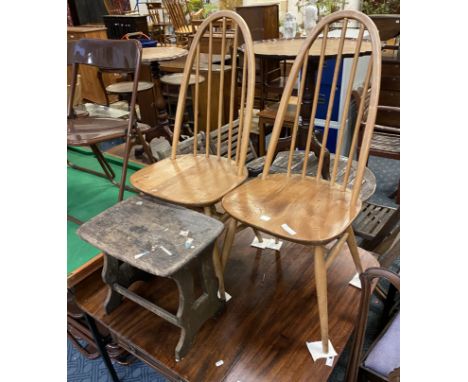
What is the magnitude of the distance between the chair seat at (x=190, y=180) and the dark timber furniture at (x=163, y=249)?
0.04 m

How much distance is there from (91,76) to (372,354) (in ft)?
14.6

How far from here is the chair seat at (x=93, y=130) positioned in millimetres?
1499

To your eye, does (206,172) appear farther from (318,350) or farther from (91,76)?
(91,76)

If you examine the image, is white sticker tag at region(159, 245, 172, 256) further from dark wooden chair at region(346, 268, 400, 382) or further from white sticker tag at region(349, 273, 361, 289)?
white sticker tag at region(349, 273, 361, 289)

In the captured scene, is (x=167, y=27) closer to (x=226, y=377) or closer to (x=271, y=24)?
(x=271, y=24)

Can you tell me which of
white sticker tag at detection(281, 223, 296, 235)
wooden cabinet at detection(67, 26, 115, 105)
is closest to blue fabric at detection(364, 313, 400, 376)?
white sticker tag at detection(281, 223, 296, 235)

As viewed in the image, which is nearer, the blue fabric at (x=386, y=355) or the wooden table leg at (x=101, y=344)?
the blue fabric at (x=386, y=355)

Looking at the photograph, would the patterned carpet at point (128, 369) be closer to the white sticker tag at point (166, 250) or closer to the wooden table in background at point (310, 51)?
the white sticker tag at point (166, 250)

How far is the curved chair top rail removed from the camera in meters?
1.59

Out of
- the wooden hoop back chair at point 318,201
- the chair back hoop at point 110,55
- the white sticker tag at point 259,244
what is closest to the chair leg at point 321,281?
the wooden hoop back chair at point 318,201

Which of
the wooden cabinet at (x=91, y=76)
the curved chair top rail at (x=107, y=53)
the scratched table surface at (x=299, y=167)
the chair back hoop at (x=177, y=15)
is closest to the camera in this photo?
the curved chair top rail at (x=107, y=53)

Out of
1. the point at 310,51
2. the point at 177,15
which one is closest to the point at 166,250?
the point at 310,51
